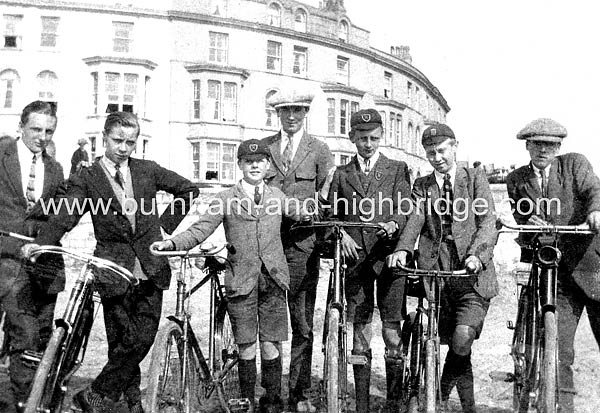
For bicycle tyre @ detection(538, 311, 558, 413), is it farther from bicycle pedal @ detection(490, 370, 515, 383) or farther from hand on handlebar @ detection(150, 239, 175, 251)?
hand on handlebar @ detection(150, 239, 175, 251)

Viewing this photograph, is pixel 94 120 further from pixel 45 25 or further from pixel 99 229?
pixel 99 229

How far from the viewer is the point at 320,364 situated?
7.03 m

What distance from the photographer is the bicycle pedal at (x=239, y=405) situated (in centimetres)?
439

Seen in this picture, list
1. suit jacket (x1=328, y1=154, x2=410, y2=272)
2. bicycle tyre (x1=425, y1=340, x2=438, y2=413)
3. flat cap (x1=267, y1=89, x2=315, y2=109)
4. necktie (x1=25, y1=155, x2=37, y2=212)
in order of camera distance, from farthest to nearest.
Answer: flat cap (x1=267, y1=89, x2=315, y2=109), suit jacket (x1=328, y1=154, x2=410, y2=272), necktie (x1=25, y1=155, x2=37, y2=212), bicycle tyre (x1=425, y1=340, x2=438, y2=413)

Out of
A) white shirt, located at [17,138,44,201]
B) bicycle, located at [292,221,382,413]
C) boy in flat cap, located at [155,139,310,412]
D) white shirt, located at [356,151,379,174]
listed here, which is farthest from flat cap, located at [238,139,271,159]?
white shirt, located at [17,138,44,201]

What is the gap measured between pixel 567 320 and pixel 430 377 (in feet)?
4.33

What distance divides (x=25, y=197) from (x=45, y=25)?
95.2ft

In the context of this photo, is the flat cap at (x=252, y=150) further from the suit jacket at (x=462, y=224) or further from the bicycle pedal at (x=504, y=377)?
the bicycle pedal at (x=504, y=377)

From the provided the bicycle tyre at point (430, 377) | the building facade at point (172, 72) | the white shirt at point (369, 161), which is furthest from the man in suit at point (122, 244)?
the building facade at point (172, 72)

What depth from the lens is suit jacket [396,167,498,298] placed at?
4.38 metres

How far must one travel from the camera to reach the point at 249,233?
4.63 meters

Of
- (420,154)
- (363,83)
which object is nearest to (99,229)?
(363,83)

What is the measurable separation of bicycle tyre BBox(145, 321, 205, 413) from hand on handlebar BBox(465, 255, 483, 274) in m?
2.01

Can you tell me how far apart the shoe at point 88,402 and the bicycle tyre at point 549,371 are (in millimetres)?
3087
